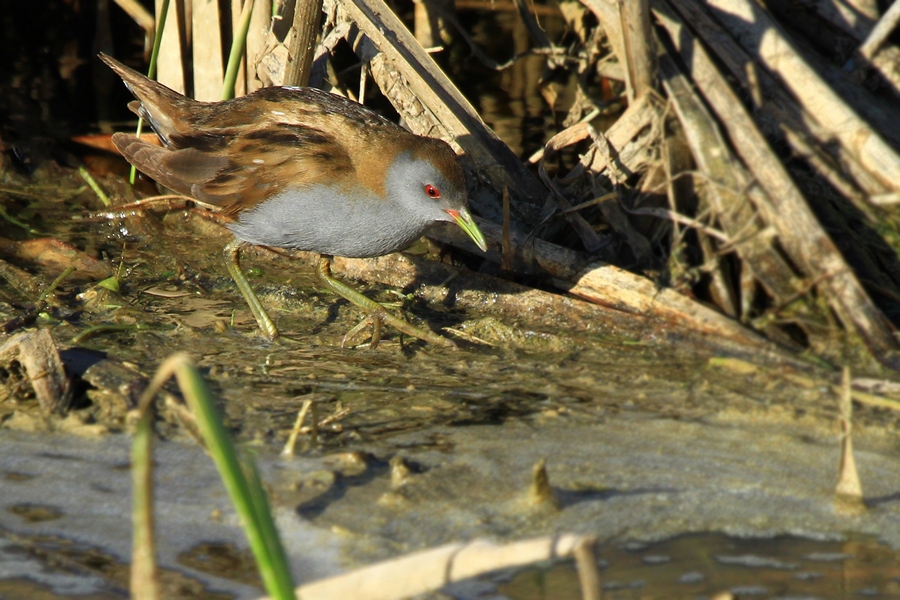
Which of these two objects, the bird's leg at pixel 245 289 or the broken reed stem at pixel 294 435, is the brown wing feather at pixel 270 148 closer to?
the bird's leg at pixel 245 289

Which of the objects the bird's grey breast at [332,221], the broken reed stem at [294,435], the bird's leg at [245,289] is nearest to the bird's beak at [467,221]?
the bird's grey breast at [332,221]

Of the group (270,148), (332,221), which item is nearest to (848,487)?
(332,221)

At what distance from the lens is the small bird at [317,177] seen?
3857mm

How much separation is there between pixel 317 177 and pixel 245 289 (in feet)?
2.02

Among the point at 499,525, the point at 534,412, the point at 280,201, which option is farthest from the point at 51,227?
the point at 499,525

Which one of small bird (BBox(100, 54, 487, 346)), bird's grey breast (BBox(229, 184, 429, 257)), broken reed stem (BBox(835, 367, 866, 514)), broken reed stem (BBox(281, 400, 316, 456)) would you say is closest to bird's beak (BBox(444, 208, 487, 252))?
small bird (BBox(100, 54, 487, 346))

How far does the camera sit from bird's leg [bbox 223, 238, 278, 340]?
3.93 meters

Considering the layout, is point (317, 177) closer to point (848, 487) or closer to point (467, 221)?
point (467, 221)

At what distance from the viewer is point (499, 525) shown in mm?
2654

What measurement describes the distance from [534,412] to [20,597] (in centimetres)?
169

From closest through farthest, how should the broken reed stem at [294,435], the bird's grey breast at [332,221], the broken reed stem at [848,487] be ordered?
the broken reed stem at [848,487]
the broken reed stem at [294,435]
the bird's grey breast at [332,221]

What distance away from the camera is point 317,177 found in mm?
3828

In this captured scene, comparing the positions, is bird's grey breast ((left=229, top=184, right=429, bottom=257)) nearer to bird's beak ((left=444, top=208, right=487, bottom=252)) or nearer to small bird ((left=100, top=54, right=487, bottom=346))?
small bird ((left=100, top=54, right=487, bottom=346))

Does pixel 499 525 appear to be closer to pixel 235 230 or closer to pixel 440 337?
pixel 440 337
